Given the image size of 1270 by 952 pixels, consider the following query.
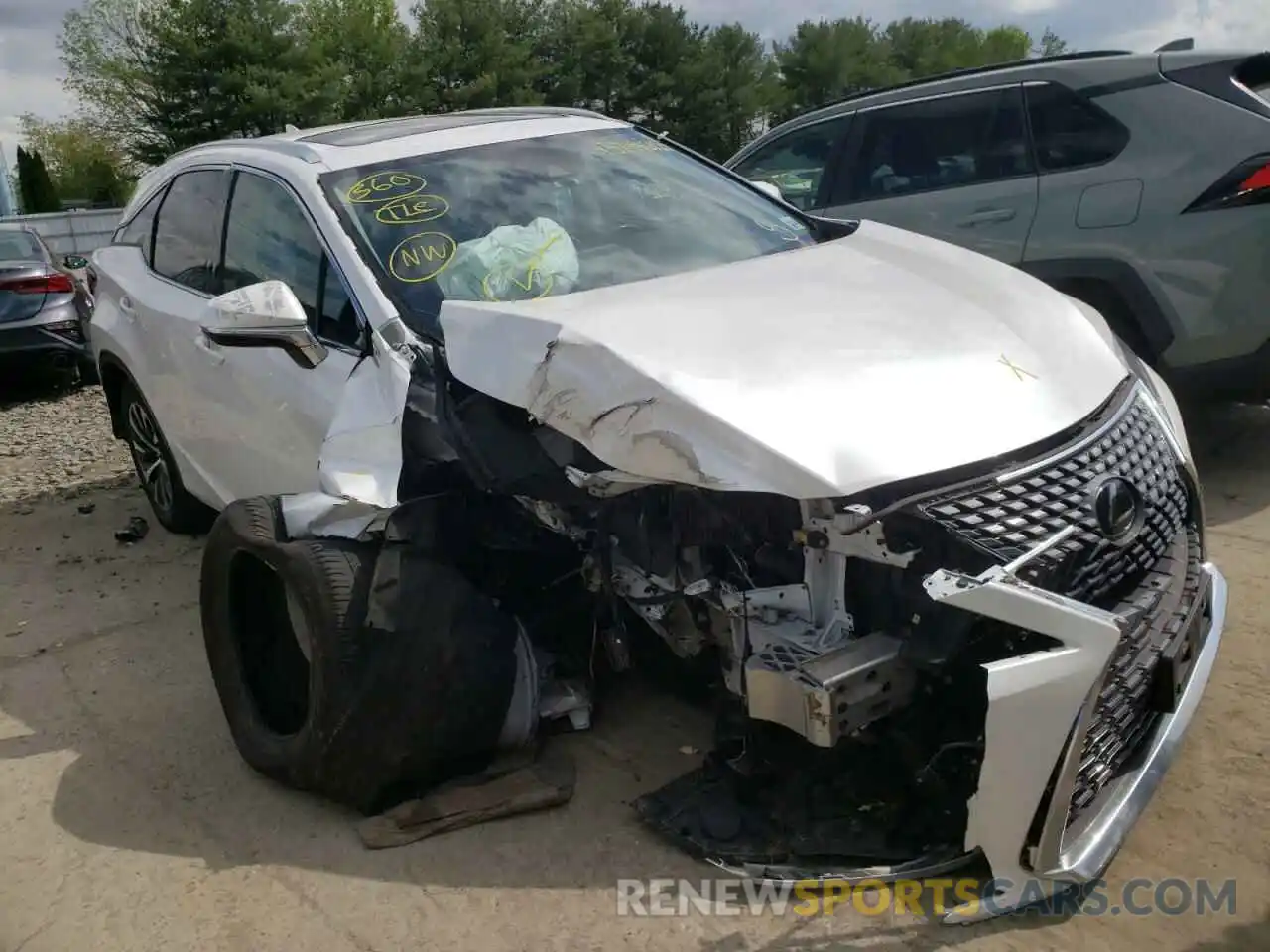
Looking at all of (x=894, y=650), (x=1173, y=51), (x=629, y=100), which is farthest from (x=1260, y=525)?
(x=629, y=100)

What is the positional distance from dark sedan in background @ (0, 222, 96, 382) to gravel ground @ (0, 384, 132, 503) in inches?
13.4

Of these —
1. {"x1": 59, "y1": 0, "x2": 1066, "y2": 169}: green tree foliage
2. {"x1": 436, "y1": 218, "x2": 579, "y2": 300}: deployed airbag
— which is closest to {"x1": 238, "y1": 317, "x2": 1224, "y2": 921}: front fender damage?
{"x1": 436, "y1": 218, "x2": 579, "y2": 300}: deployed airbag

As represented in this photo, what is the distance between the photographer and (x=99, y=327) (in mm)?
5043

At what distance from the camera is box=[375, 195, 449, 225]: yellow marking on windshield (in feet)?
11.0

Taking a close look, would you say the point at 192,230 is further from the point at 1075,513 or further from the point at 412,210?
the point at 1075,513

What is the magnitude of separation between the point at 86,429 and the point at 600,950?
22.8 ft

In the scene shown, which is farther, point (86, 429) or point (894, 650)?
point (86, 429)

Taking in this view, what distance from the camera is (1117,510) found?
2389 millimetres

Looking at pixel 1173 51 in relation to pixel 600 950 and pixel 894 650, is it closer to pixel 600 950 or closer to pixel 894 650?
pixel 894 650

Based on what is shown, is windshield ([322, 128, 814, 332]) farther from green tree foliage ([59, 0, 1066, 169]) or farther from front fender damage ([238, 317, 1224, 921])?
green tree foliage ([59, 0, 1066, 169])

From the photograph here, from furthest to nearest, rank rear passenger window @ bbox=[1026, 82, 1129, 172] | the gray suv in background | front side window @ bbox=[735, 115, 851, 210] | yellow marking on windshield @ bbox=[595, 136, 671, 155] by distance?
1. front side window @ bbox=[735, 115, 851, 210]
2. rear passenger window @ bbox=[1026, 82, 1129, 172]
3. the gray suv in background
4. yellow marking on windshield @ bbox=[595, 136, 671, 155]

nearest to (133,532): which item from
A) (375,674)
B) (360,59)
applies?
(375,674)

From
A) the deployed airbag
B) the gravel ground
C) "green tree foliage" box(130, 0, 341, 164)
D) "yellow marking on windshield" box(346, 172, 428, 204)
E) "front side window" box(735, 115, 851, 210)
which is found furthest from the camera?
"green tree foliage" box(130, 0, 341, 164)

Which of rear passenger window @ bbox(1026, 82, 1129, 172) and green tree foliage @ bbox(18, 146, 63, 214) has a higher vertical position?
rear passenger window @ bbox(1026, 82, 1129, 172)
